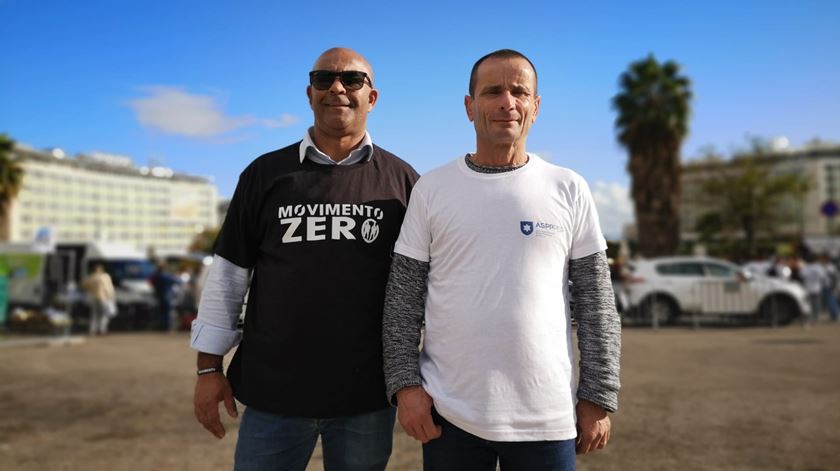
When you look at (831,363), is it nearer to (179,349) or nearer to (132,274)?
(179,349)

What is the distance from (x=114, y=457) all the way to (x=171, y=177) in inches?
5893

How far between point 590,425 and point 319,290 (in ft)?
3.19

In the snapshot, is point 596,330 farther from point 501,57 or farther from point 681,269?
point 681,269

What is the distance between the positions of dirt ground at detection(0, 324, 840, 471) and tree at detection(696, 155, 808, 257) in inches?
1223

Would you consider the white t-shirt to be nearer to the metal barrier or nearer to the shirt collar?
the shirt collar

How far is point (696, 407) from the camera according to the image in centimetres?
651

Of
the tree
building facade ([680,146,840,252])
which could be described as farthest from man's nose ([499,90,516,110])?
the tree

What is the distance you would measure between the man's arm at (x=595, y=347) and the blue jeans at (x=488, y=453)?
0.09 meters

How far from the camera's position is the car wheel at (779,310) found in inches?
569

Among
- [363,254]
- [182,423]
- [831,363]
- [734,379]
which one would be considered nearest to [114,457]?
[182,423]

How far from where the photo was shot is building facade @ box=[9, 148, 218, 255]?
113562mm

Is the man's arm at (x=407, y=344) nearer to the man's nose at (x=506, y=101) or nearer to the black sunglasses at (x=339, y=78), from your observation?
the man's nose at (x=506, y=101)

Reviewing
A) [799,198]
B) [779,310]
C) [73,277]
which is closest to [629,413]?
[779,310]

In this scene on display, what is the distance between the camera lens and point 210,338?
2387mm
